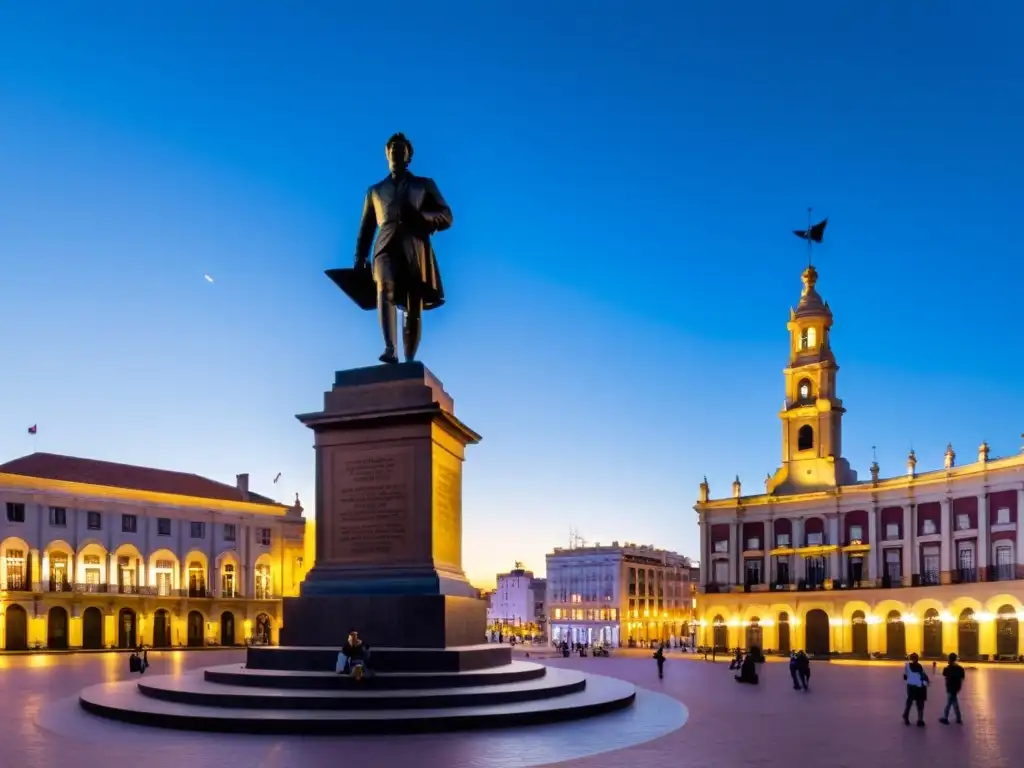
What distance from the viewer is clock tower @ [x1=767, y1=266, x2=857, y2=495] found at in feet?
224

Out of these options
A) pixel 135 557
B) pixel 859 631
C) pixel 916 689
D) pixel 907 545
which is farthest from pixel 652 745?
pixel 859 631

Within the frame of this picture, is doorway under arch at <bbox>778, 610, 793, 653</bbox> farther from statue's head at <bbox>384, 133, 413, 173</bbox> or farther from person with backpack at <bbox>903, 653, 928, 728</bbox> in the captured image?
statue's head at <bbox>384, 133, 413, 173</bbox>

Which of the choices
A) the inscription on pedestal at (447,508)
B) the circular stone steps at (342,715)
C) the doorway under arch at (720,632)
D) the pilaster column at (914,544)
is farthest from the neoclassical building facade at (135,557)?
the circular stone steps at (342,715)

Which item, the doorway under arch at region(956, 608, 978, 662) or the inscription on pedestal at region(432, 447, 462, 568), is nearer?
the inscription on pedestal at region(432, 447, 462, 568)

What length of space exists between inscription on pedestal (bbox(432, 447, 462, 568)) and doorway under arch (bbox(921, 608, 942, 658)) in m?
50.6

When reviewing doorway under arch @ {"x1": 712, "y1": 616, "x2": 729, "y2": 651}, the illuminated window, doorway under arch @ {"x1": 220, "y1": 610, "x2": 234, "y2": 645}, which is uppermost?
the illuminated window

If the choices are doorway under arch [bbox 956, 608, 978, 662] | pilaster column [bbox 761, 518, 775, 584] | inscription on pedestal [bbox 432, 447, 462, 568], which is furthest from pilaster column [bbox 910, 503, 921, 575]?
inscription on pedestal [bbox 432, 447, 462, 568]

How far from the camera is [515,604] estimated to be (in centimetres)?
15488

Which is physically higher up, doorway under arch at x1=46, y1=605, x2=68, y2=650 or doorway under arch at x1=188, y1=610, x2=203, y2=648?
doorway under arch at x1=46, y1=605, x2=68, y2=650

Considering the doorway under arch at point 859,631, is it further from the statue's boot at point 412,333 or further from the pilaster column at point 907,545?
the statue's boot at point 412,333

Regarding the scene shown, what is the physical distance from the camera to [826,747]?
1151 cm

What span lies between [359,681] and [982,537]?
52.7m

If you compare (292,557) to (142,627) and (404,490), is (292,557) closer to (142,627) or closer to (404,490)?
(142,627)

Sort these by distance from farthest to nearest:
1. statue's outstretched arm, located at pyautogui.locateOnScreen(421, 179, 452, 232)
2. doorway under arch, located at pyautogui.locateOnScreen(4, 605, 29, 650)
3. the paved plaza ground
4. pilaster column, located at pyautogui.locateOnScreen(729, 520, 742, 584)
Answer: pilaster column, located at pyautogui.locateOnScreen(729, 520, 742, 584), doorway under arch, located at pyautogui.locateOnScreen(4, 605, 29, 650), statue's outstretched arm, located at pyautogui.locateOnScreen(421, 179, 452, 232), the paved plaza ground
